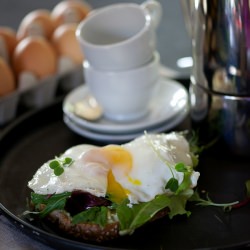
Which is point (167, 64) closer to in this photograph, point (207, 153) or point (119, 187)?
point (207, 153)

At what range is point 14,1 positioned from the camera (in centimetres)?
160

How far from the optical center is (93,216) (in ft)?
1.64

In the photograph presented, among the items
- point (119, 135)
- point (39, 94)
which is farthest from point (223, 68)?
point (39, 94)

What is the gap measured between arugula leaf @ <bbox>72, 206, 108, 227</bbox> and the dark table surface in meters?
0.04

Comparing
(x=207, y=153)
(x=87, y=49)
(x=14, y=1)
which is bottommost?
(x=14, y=1)

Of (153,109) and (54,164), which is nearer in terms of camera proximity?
(54,164)

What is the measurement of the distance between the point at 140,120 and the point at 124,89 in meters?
0.05

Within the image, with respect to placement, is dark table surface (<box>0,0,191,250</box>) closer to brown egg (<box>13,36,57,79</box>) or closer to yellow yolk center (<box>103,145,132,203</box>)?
yellow yolk center (<box>103,145,132,203</box>)

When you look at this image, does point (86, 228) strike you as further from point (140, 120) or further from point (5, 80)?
point (5, 80)

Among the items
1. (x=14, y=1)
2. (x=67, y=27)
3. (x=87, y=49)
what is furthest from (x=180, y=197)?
(x=14, y=1)

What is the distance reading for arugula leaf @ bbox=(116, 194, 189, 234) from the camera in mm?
492

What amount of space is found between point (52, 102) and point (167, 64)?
32 cm

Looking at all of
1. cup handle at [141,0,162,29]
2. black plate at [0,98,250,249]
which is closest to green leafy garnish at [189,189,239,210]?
black plate at [0,98,250,249]

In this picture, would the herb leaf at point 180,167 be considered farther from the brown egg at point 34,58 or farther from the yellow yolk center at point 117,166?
the brown egg at point 34,58
